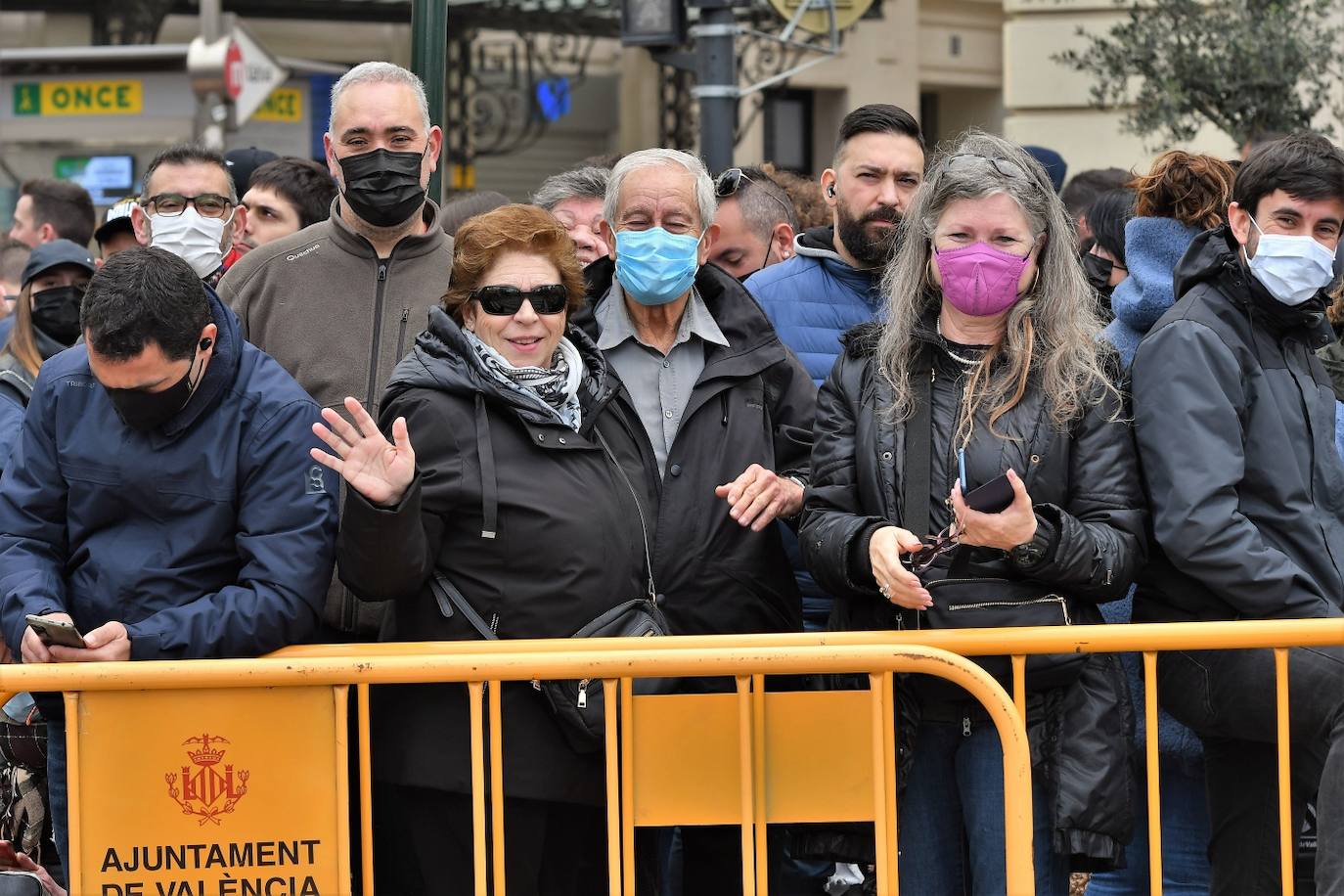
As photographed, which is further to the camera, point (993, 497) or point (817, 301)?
point (817, 301)

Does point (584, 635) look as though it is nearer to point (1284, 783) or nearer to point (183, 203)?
point (1284, 783)

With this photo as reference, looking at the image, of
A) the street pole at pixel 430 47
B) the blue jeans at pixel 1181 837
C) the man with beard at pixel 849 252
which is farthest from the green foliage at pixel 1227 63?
the blue jeans at pixel 1181 837

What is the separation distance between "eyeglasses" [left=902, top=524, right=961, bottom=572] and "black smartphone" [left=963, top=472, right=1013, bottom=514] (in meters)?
0.10

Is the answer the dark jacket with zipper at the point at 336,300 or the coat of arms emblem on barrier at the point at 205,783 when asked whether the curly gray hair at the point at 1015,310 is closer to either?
the dark jacket with zipper at the point at 336,300

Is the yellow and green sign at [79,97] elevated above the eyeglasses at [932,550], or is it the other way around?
the yellow and green sign at [79,97]

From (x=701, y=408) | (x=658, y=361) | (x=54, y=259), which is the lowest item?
(x=701, y=408)

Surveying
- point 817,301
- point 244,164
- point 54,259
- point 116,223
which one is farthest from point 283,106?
point 817,301

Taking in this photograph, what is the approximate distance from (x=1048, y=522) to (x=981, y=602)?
23 centimetres

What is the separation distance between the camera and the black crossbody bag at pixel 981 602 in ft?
11.7

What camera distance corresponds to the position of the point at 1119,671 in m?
3.66

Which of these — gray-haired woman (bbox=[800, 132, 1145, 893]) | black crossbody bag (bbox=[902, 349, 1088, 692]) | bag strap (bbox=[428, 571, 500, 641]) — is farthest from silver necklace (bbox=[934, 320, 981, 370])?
bag strap (bbox=[428, 571, 500, 641])

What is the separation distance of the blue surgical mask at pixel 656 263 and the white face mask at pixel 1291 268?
50.5 inches

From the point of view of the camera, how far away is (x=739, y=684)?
346 centimetres

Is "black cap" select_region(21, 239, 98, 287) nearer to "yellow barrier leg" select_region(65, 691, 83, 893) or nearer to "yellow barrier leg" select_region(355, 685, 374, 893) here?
"yellow barrier leg" select_region(65, 691, 83, 893)
